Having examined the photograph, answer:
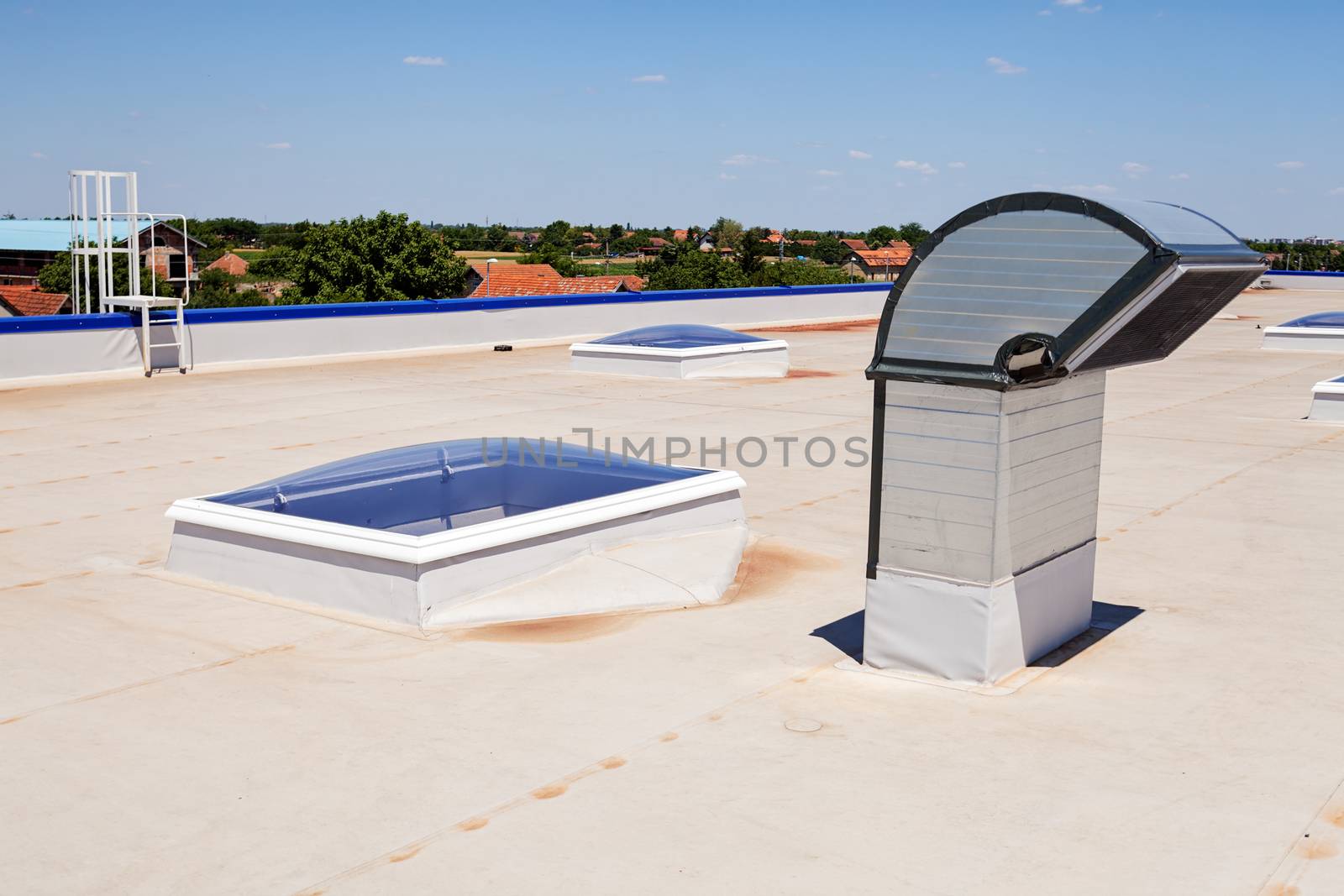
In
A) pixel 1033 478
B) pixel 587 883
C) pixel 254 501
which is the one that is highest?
pixel 1033 478

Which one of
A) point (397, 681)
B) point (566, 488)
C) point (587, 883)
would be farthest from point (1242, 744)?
point (566, 488)

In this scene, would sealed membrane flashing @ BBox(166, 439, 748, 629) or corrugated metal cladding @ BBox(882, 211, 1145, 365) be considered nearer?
corrugated metal cladding @ BBox(882, 211, 1145, 365)

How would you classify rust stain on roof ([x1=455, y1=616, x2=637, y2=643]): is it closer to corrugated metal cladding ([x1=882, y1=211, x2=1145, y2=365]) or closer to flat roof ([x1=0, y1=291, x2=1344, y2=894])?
flat roof ([x1=0, y1=291, x2=1344, y2=894])

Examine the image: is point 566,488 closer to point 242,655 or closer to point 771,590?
point 771,590

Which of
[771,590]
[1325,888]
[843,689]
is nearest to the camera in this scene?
[1325,888]

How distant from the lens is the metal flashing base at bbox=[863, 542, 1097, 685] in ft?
22.9

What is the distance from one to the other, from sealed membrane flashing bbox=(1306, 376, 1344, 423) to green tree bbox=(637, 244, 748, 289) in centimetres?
8157

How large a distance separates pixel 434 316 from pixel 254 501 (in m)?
17.7

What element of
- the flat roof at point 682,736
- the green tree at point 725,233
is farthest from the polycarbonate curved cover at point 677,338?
the green tree at point 725,233

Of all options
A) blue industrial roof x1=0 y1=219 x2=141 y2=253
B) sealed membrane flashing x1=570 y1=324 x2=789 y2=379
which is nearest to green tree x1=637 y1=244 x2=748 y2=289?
blue industrial roof x1=0 y1=219 x2=141 y2=253

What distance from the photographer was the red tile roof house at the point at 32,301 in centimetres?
5822

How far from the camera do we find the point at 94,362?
2091cm

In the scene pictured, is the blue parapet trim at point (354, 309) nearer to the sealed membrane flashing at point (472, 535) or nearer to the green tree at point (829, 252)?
the sealed membrane flashing at point (472, 535)

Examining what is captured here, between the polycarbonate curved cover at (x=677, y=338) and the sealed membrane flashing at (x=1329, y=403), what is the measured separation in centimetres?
910
